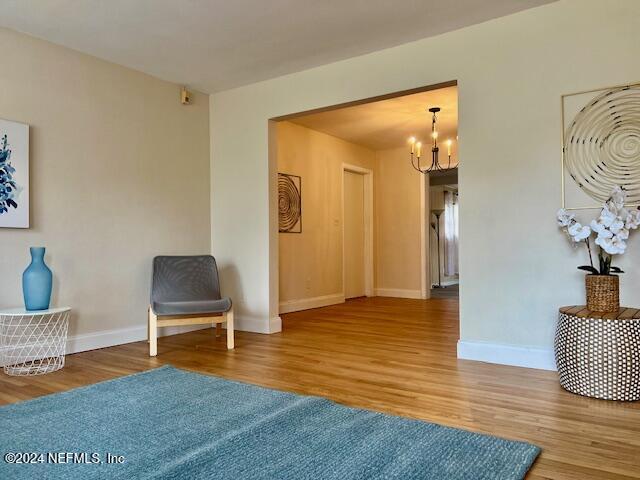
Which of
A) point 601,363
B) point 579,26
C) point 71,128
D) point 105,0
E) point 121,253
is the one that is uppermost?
→ point 105,0

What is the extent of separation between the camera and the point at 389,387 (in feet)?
8.59

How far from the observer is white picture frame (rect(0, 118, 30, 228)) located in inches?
127

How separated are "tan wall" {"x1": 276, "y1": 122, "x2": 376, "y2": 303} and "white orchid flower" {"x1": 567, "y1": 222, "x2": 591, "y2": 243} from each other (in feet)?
11.6

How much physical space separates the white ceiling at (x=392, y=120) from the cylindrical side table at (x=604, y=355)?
2759 mm

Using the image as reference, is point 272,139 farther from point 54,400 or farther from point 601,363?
point 601,363

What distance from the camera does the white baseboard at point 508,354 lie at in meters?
2.98

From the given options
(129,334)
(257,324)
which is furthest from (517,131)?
(129,334)

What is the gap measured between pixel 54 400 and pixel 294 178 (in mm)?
4025

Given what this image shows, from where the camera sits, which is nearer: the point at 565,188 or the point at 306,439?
the point at 306,439

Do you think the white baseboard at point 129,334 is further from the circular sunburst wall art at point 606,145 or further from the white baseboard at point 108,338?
the circular sunburst wall art at point 606,145

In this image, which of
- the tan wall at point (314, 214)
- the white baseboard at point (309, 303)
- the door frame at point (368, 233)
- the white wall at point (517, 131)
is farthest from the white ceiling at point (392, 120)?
the white baseboard at point (309, 303)

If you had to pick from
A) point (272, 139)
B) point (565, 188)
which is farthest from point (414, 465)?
point (272, 139)

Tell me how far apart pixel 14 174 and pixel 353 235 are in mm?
4795

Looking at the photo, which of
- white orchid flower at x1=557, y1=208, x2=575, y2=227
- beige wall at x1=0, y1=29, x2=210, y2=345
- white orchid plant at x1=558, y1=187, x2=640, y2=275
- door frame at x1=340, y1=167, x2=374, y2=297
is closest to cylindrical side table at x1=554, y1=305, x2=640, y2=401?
white orchid plant at x1=558, y1=187, x2=640, y2=275
